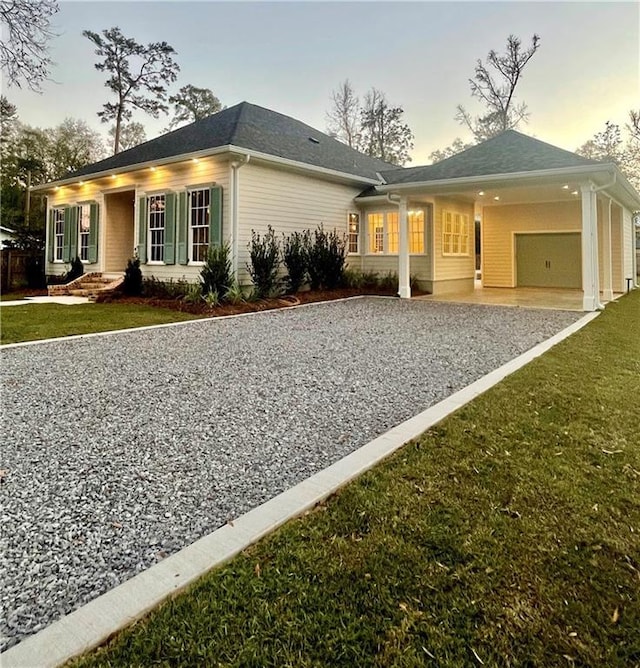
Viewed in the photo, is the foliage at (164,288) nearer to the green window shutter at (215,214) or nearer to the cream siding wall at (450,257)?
the green window shutter at (215,214)

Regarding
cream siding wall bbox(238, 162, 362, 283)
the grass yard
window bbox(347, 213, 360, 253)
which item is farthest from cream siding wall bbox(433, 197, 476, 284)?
the grass yard

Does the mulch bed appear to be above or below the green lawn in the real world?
above

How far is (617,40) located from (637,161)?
16160 millimetres

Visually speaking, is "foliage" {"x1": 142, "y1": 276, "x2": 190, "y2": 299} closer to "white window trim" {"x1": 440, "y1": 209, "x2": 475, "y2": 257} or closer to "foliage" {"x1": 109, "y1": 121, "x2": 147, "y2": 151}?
"white window trim" {"x1": 440, "y1": 209, "x2": 475, "y2": 257}

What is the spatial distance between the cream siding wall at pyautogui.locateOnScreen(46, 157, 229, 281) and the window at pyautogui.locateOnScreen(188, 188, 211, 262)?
0.82 ft

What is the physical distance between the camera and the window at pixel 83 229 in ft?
48.2

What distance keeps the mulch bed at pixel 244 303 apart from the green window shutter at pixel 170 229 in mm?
1164

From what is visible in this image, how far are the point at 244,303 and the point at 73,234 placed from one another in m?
8.05

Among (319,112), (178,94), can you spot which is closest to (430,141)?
(319,112)


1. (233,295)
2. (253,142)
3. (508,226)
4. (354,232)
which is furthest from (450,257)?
(233,295)

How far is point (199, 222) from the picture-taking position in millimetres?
11727

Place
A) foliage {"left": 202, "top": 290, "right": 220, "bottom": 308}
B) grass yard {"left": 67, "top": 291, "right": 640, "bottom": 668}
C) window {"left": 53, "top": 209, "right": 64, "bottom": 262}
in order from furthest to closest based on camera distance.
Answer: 1. window {"left": 53, "top": 209, "right": 64, "bottom": 262}
2. foliage {"left": 202, "top": 290, "right": 220, "bottom": 308}
3. grass yard {"left": 67, "top": 291, "right": 640, "bottom": 668}

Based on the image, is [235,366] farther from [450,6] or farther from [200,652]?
[450,6]

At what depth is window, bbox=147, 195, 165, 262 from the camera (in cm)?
1259
